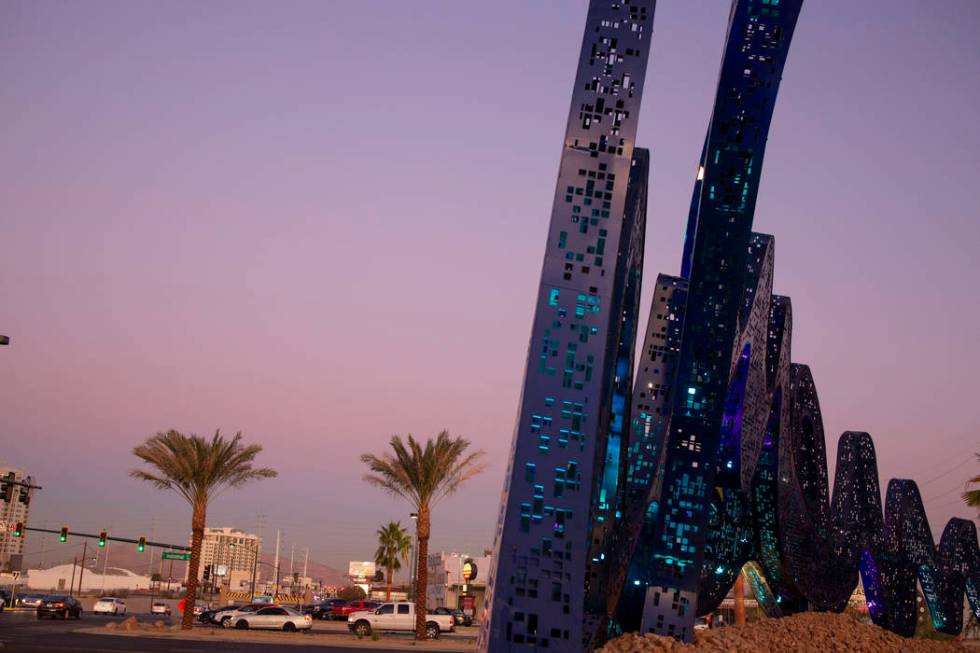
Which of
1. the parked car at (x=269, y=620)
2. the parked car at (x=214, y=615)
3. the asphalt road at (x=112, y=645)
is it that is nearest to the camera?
the asphalt road at (x=112, y=645)

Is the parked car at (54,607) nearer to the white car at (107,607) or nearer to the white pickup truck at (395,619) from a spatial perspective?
the white car at (107,607)

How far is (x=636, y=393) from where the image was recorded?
18891 millimetres

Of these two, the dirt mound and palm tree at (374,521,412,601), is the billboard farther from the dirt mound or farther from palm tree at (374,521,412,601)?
the dirt mound

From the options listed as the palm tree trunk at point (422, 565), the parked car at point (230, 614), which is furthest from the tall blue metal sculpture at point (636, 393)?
the parked car at point (230, 614)

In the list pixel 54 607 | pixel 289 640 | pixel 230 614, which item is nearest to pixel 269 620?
pixel 230 614

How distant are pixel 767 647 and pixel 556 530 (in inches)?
295

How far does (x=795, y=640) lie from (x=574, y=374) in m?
10.2

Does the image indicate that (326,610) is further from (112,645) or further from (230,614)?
(112,645)

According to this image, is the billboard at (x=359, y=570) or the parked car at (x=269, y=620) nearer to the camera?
the parked car at (x=269, y=620)

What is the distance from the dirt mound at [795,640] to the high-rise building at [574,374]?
1.03m

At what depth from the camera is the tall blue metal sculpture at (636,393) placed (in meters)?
13.9

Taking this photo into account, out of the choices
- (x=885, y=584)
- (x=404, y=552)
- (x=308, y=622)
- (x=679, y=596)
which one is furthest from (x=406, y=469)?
(x=404, y=552)

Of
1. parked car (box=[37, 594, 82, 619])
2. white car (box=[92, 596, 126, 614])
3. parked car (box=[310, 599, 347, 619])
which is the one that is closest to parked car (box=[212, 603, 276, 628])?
parked car (box=[37, 594, 82, 619])

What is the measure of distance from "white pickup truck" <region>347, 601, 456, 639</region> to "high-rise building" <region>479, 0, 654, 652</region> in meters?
32.9
